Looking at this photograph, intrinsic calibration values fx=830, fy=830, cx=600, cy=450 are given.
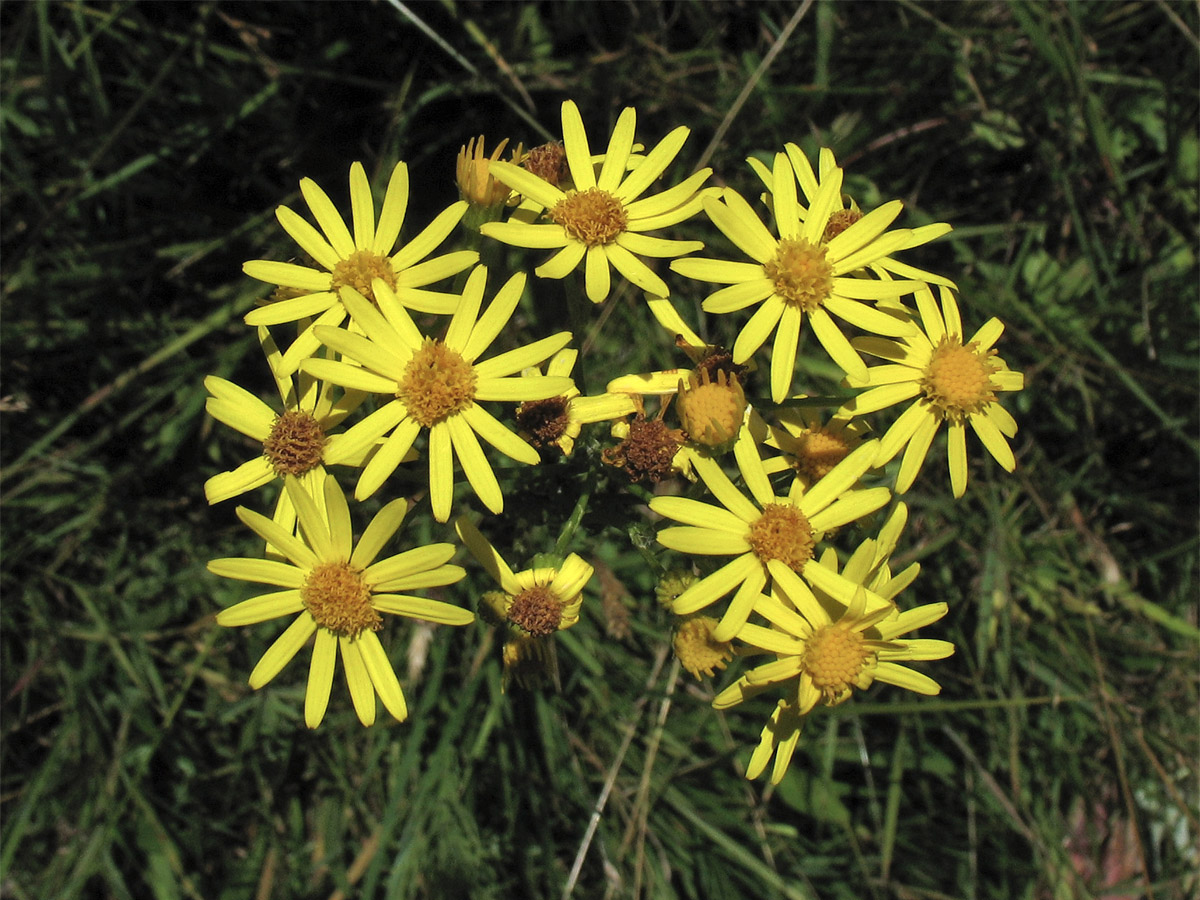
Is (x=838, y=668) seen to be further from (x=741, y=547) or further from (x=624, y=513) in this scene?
(x=624, y=513)

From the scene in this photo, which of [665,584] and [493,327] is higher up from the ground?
[493,327]

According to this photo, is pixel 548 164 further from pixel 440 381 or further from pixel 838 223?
pixel 838 223

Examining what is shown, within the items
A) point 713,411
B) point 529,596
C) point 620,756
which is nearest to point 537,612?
point 529,596

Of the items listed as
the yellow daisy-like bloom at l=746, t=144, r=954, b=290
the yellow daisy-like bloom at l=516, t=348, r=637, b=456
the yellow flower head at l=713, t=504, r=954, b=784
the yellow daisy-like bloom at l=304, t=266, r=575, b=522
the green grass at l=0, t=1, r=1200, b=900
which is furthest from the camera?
the green grass at l=0, t=1, r=1200, b=900

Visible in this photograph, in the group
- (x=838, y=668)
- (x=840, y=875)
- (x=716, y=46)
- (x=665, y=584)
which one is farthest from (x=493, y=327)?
(x=840, y=875)

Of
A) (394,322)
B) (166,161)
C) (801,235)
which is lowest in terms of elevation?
(394,322)

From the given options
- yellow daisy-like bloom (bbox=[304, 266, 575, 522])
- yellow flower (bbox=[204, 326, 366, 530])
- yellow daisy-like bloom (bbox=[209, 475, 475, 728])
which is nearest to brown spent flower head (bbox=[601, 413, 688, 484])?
yellow daisy-like bloom (bbox=[304, 266, 575, 522])

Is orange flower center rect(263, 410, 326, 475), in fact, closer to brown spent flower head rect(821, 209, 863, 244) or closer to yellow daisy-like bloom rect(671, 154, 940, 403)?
yellow daisy-like bloom rect(671, 154, 940, 403)
